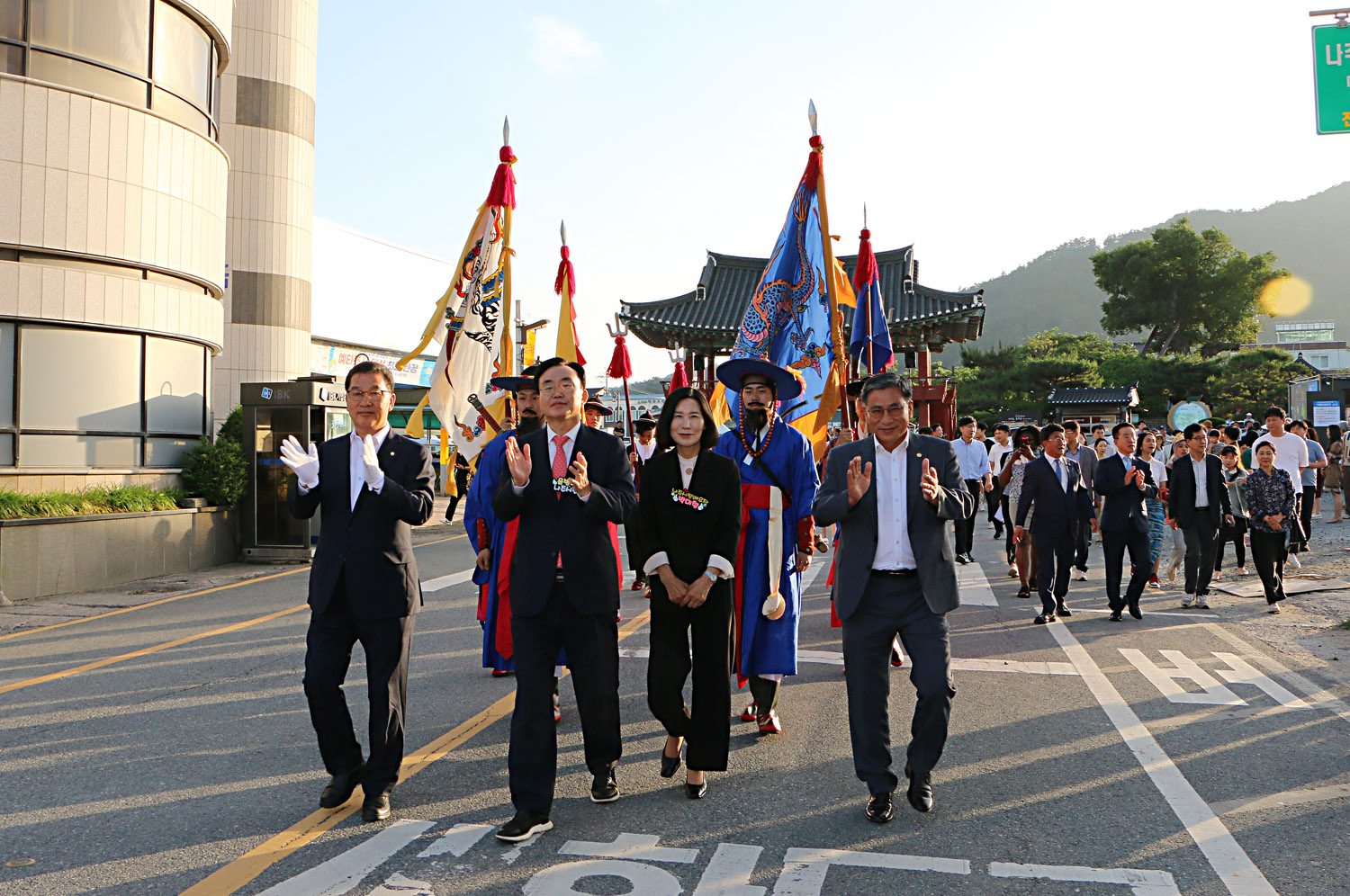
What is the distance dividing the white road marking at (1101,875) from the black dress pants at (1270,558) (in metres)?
7.33

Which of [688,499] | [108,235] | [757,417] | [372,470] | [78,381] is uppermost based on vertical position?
[108,235]

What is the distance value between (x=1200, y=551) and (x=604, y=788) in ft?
26.4

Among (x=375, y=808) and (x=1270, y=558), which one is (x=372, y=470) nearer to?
(x=375, y=808)

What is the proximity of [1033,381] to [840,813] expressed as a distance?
56.2 metres

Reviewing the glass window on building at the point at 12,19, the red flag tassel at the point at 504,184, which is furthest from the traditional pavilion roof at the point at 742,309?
the glass window on building at the point at 12,19

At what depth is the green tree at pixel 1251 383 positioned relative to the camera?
47250mm

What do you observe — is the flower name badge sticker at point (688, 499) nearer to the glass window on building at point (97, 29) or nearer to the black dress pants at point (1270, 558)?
the black dress pants at point (1270, 558)

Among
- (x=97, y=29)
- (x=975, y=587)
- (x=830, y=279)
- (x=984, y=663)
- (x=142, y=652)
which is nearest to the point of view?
(x=984, y=663)

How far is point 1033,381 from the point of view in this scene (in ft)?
185

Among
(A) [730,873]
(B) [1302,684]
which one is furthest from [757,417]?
(B) [1302,684]

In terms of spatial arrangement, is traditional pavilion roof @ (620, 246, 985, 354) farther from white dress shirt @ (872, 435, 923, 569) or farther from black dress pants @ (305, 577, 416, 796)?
black dress pants @ (305, 577, 416, 796)

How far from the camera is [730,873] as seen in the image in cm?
357

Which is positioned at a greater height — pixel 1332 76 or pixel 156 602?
pixel 1332 76

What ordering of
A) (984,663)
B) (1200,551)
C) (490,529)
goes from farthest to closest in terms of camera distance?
(1200,551) → (984,663) → (490,529)
